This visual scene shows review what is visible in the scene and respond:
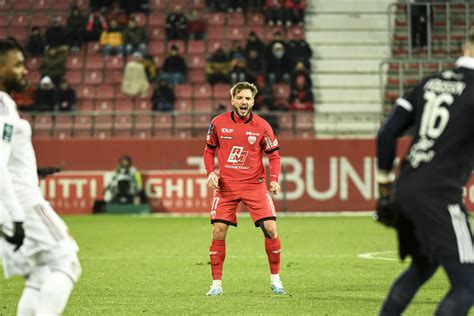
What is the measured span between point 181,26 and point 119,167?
22.8 feet

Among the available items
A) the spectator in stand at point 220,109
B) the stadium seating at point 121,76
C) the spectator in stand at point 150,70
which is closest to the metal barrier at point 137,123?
the stadium seating at point 121,76

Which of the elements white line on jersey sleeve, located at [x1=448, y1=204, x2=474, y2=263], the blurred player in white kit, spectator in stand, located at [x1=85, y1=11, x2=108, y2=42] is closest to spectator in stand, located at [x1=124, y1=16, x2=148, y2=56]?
spectator in stand, located at [x1=85, y1=11, x2=108, y2=42]

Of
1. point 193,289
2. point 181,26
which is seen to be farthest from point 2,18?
point 193,289

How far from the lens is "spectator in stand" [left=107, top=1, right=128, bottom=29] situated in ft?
104

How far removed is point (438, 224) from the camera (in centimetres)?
620

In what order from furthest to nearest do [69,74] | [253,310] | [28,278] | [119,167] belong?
1. [69,74]
2. [119,167]
3. [253,310]
4. [28,278]

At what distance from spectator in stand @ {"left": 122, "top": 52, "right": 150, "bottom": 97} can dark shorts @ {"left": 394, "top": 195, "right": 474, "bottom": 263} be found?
23325 millimetres

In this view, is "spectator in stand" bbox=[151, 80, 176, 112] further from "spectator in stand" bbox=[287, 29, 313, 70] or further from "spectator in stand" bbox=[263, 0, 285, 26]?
"spectator in stand" bbox=[263, 0, 285, 26]

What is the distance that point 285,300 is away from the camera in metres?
10.2

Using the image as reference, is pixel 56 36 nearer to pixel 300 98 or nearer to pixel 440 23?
pixel 300 98

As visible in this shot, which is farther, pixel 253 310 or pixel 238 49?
pixel 238 49

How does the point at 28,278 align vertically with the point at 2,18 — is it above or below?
below

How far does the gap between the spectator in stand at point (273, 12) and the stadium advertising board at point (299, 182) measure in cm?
629

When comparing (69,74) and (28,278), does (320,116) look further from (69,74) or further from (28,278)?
(28,278)
